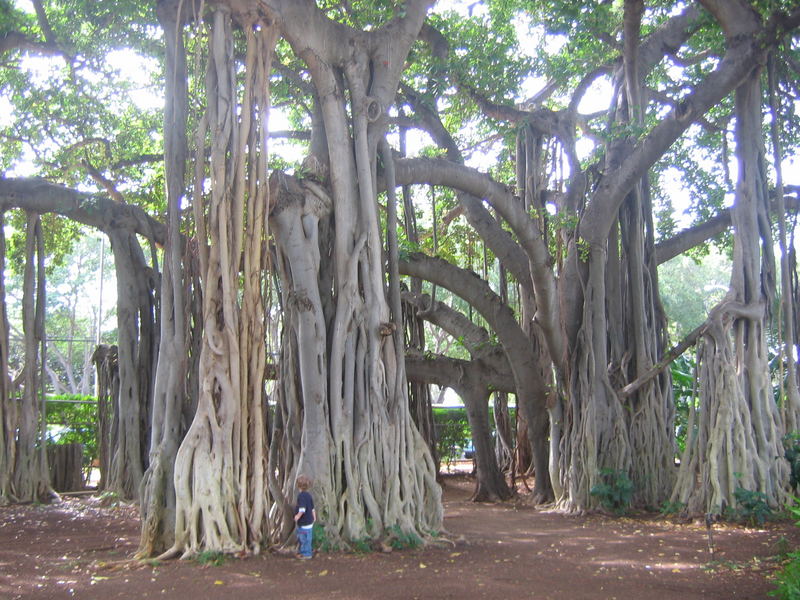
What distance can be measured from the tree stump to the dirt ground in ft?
12.7

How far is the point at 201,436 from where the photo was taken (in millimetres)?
5660

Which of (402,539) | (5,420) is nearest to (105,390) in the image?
(5,420)

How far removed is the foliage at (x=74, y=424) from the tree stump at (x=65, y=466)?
1.71 m

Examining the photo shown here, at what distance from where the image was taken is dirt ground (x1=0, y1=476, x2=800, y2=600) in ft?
15.3

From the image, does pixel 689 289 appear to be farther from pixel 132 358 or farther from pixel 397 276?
pixel 397 276

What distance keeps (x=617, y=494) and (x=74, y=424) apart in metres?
9.42

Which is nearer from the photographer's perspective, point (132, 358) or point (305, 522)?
point (305, 522)

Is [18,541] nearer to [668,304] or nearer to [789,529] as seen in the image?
[789,529]

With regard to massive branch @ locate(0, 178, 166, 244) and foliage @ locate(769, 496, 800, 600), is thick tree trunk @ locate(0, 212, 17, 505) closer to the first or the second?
massive branch @ locate(0, 178, 166, 244)

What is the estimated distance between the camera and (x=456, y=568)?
535cm

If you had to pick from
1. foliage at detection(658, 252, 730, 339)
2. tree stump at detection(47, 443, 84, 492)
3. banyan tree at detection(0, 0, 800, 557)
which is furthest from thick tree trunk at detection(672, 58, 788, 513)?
foliage at detection(658, 252, 730, 339)

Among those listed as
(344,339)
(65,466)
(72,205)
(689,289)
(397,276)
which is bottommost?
(65,466)

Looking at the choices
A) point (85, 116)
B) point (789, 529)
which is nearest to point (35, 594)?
point (789, 529)

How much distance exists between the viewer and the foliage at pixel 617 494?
8.35 metres
